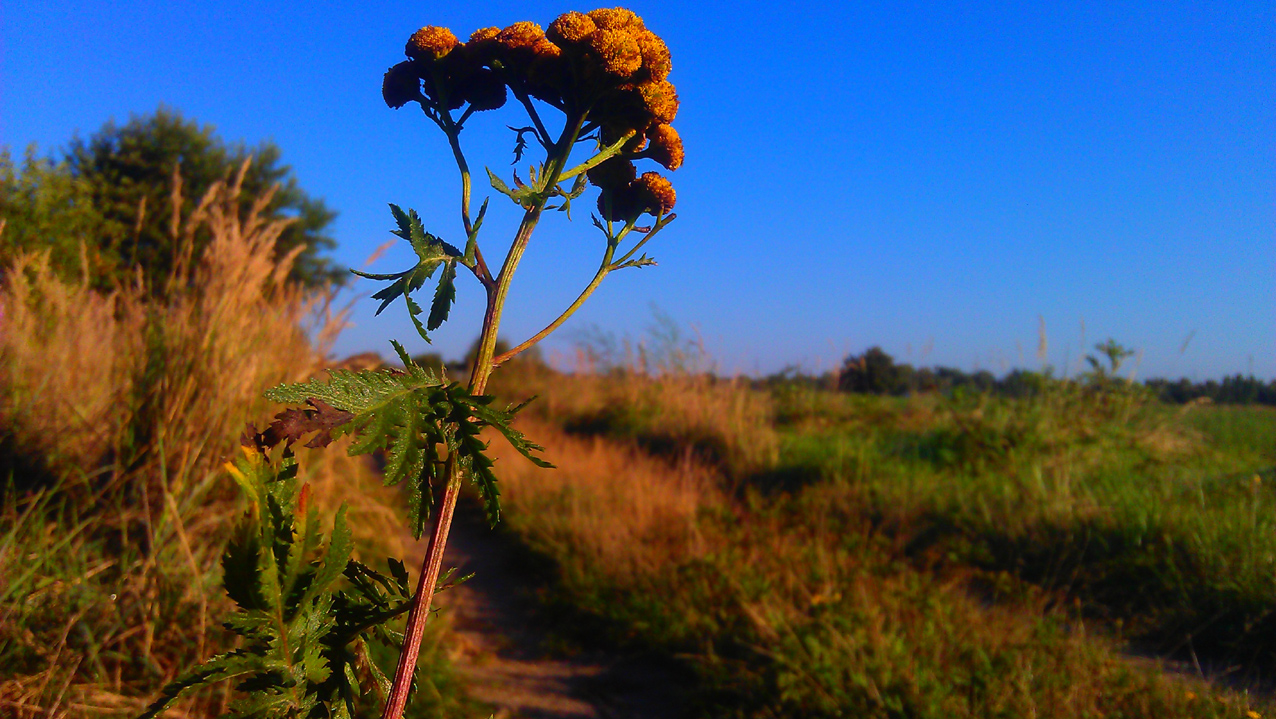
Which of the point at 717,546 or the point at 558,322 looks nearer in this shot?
the point at 558,322

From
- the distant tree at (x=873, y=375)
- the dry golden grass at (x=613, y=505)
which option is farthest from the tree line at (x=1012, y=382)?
the dry golden grass at (x=613, y=505)

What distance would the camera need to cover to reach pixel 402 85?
2.72ft

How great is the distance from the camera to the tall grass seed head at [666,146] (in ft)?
2.74

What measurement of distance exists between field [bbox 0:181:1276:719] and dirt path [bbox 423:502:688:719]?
0.16 metres

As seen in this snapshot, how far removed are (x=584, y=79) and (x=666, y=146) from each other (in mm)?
→ 128

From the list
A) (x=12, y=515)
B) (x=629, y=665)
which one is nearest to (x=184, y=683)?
(x=12, y=515)

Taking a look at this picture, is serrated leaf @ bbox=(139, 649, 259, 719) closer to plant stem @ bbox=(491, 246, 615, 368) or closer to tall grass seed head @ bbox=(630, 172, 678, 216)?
plant stem @ bbox=(491, 246, 615, 368)

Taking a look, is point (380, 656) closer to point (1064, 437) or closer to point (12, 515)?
point (12, 515)

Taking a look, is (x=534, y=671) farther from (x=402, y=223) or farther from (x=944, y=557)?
(x=402, y=223)

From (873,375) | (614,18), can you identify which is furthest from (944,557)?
(873,375)

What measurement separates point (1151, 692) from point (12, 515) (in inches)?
172

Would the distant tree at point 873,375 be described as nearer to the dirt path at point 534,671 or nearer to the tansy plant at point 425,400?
the dirt path at point 534,671

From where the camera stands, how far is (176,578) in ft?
8.71

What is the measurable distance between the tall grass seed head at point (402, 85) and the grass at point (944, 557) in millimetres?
2875
